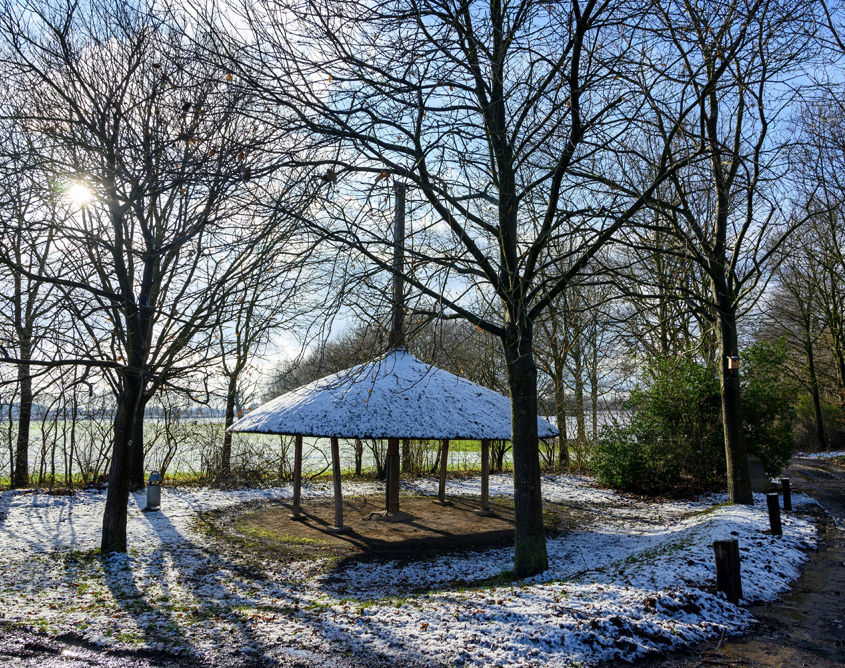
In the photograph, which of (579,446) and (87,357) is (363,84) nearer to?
(87,357)

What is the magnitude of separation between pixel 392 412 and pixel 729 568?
630cm

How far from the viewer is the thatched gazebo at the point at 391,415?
401 inches

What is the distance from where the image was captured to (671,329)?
19.2 meters

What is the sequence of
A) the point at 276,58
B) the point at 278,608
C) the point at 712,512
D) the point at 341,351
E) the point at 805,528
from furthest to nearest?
1. the point at 341,351
2. the point at 712,512
3. the point at 805,528
4. the point at 278,608
5. the point at 276,58

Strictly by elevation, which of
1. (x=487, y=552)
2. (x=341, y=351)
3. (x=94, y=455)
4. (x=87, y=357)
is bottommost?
(x=487, y=552)

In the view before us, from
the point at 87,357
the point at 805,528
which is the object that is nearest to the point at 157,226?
the point at 87,357

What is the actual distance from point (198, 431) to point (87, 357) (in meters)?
11.8

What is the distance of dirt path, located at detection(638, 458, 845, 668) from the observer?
4.35m

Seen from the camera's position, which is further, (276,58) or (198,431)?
(198,431)

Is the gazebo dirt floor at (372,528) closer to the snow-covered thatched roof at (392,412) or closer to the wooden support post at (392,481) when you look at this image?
the wooden support post at (392,481)

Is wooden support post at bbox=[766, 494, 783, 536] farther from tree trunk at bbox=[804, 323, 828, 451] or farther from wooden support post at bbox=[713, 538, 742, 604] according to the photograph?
tree trunk at bbox=[804, 323, 828, 451]

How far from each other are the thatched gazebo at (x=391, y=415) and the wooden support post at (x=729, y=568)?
15.3 feet

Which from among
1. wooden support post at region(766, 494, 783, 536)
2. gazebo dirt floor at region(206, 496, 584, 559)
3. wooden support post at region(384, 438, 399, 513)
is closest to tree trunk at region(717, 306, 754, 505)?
wooden support post at region(766, 494, 783, 536)

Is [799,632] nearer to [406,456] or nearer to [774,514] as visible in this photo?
[774,514]
